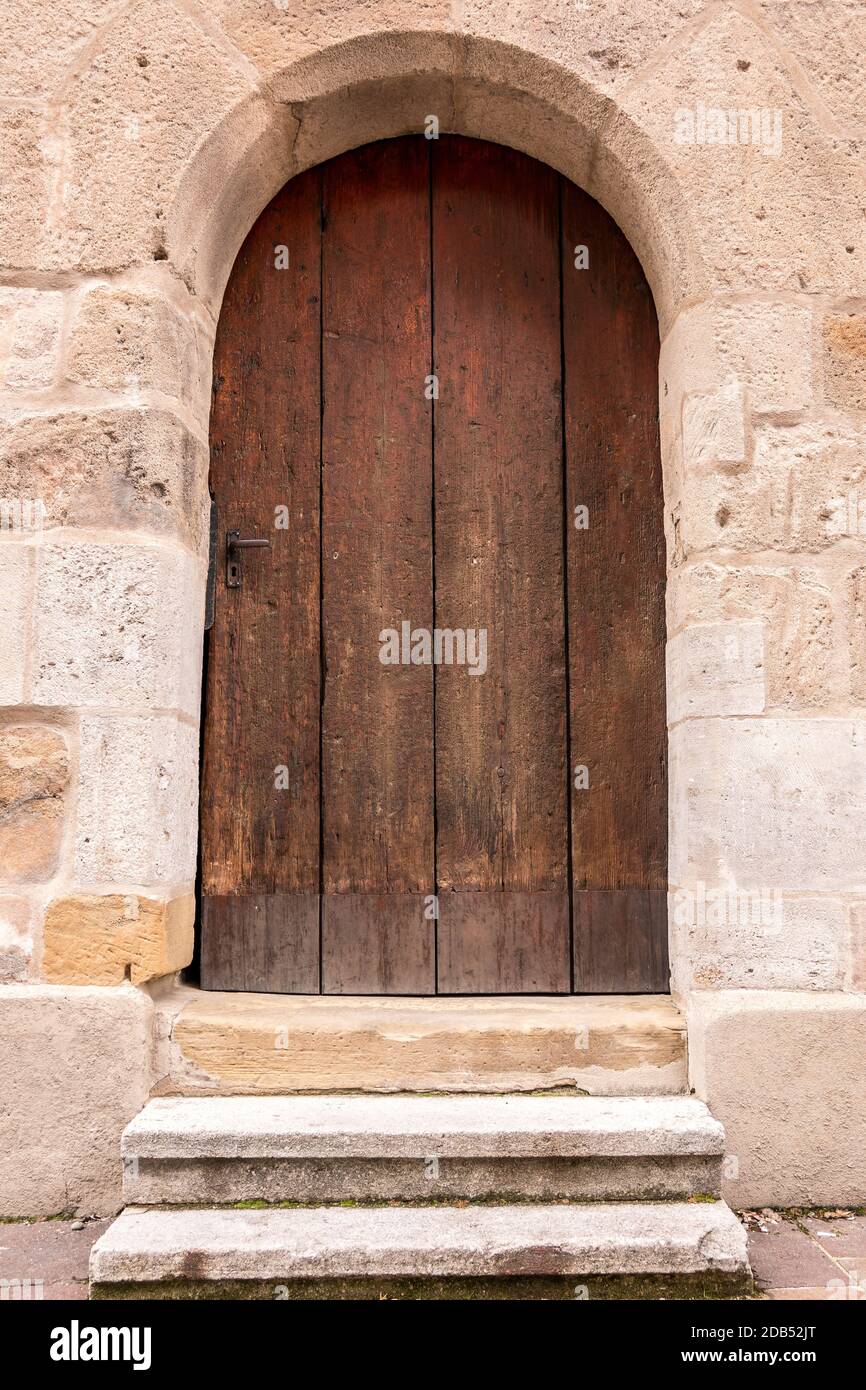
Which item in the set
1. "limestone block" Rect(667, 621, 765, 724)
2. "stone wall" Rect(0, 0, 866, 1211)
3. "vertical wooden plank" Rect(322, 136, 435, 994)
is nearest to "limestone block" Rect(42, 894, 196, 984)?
Answer: "stone wall" Rect(0, 0, 866, 1211)

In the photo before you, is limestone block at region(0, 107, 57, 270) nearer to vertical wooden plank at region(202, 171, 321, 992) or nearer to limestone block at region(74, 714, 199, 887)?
vertical wooden plank at region(202, 171, 321, 992)

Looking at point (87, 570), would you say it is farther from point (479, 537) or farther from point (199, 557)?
→ point (479, 537)

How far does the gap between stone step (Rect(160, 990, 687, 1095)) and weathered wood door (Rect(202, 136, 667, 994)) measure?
0.19 m

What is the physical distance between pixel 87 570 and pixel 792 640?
5.15ft

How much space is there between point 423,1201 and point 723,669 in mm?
1268

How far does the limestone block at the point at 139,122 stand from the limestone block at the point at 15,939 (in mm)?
1437

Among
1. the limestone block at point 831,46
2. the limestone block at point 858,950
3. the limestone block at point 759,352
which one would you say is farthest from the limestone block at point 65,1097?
the limestone block at point 831,46

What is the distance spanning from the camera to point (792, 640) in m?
2.37

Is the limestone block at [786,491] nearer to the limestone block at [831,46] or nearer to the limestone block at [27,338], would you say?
the limestone block at [831,46]

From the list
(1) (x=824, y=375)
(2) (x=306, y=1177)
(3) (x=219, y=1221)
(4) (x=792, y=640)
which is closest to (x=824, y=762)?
(4) (x=792, y=640)

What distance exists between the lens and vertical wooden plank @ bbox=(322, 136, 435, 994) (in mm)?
2555

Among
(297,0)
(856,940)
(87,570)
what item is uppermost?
(297,0)

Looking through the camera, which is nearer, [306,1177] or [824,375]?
[306,1177]

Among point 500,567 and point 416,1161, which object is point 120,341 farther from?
point 416,1161
